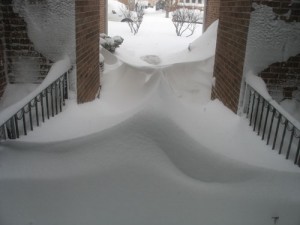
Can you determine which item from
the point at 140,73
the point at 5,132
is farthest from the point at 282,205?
the point at 140,73

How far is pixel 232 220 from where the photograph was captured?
2648 mm

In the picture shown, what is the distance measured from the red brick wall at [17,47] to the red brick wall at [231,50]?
7.54 ft

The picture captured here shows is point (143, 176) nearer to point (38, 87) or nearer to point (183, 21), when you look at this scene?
point (38, 87)

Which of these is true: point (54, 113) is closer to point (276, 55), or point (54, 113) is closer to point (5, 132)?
point (5, 132)

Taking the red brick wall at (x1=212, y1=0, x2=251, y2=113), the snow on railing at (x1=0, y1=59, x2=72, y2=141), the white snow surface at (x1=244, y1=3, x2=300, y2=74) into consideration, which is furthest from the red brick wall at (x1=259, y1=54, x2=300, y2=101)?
the snow on railing at (x1=0, y1=59, x2=72, y2=141)

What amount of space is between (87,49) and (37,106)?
144cm

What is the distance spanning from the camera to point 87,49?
471cm

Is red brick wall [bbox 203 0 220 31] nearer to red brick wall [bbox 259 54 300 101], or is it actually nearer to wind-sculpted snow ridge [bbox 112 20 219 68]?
wind-sculpted snow ridge [bbox 112 20 219 68]

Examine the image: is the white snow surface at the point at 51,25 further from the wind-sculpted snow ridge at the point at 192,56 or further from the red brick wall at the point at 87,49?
the wind-sculpted snow ridge at the point at 192,56

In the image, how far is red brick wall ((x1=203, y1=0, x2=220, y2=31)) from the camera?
31.4ft

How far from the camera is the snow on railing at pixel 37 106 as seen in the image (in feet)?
10.1

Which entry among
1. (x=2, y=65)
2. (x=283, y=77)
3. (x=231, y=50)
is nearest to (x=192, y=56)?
(x=231, y=50)

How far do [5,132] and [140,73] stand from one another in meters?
3.90

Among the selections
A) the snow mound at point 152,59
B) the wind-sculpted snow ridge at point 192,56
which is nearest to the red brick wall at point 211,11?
the wind-sculpted snow ridge at point 192,56
